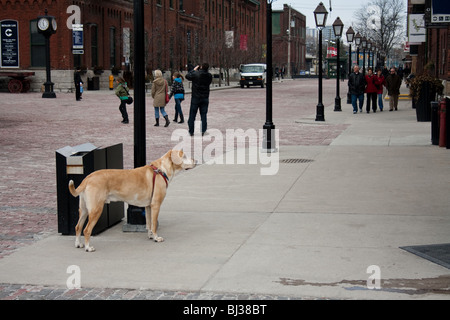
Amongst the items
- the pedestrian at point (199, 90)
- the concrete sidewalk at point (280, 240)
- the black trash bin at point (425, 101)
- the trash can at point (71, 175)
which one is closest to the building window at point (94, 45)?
the black trash bin at point (425, 101)

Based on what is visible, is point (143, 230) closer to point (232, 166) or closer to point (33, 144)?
point (232, 166)

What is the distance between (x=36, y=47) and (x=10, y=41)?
1.78 meters

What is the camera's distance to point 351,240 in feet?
24.5

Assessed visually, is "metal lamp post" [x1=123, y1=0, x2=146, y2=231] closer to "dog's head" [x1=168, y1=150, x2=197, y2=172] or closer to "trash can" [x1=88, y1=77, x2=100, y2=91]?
"dog's head" [x1=168, y1=150, x2=197, y2=172]

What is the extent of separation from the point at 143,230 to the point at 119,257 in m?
1.16

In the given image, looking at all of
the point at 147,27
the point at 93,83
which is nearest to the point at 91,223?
the point at 93,83

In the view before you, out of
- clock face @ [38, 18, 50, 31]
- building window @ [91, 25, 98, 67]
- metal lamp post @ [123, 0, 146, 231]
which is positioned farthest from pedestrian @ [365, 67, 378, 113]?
building window @ [91, 25, 98, 67]

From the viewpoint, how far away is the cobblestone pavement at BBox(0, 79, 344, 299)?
24.7 ft

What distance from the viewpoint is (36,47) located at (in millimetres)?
47344

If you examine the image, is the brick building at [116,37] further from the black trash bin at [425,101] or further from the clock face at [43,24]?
the black trash bin at [425,101]

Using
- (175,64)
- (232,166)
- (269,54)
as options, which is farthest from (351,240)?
(175,64)

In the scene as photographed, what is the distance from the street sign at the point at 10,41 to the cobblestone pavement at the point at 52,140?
11.0 metres

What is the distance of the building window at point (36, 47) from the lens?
155 feet

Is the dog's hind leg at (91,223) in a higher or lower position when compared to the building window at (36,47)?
lower
